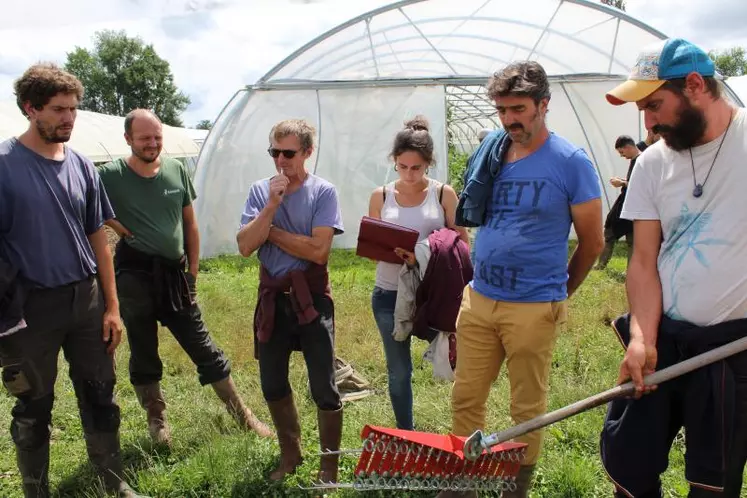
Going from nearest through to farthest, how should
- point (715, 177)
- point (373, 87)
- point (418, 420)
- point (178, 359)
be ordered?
point (715, 177) → point (418, 420) → point (178, 359) → point (373, 87)

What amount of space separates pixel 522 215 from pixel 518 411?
33.6 inches

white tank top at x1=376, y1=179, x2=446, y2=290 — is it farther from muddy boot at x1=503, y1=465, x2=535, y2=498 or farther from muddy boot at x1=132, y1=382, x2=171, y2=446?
muddy boot at x1=132, y1=382, x2=171, y2=446

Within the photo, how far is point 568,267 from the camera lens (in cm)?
278

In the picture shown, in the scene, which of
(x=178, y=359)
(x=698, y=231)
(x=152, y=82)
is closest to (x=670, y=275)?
(x=698, y=231)

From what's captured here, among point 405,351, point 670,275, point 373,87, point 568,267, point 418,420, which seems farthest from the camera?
point 373,87

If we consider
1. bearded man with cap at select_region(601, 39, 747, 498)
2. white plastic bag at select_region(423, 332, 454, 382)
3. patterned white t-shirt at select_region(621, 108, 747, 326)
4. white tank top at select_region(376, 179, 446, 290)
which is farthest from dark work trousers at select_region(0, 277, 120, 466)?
patterned white t-shirt at select_region(621, 108, 747, 326)

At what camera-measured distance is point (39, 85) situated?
8.89 ft

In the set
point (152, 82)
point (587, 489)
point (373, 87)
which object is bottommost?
point (587, 489)

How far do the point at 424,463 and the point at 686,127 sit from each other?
1.48 meters

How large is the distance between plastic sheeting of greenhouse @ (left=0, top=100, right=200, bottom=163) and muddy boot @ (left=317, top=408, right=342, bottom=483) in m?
16.2

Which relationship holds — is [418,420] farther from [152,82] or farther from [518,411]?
[152,82]

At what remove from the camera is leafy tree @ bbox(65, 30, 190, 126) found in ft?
173

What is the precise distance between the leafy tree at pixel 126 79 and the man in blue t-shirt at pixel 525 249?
53.4 meters

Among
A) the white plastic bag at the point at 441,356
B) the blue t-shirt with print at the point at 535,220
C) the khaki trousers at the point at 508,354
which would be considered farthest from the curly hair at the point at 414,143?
the white plastic bag at the point at 441,356
